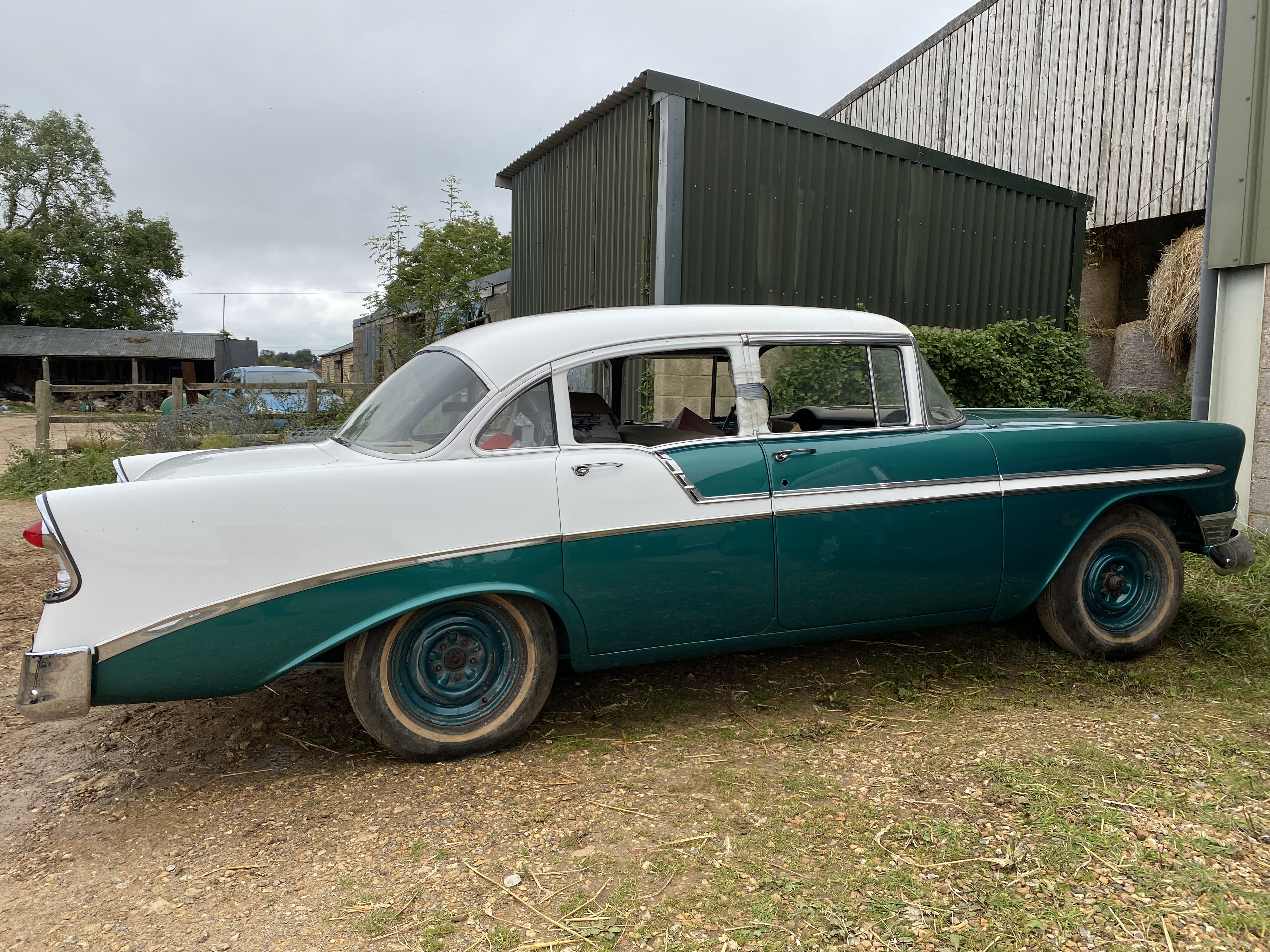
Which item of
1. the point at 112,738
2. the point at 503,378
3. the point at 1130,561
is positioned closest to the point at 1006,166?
the point at 1130,561

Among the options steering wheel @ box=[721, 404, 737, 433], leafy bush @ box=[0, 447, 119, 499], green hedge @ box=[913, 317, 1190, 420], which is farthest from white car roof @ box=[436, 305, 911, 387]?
leafy bush @ box=[0, 447, 119, 499]

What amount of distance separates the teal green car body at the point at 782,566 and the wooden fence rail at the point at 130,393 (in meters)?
9.03

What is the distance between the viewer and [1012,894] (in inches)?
92.9

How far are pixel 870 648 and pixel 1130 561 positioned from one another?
1354 mm

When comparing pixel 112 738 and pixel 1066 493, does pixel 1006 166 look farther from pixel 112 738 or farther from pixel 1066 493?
pixel 112 738

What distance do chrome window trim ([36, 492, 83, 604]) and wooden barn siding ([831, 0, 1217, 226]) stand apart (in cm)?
1310

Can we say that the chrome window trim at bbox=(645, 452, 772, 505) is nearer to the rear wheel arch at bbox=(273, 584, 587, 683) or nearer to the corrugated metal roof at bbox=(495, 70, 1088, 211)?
the rear wheel arch at bbox=(273, 584, 587, 683)

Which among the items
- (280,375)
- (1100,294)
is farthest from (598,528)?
(280,375)

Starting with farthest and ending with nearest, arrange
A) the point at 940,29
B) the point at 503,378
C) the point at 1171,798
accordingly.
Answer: the point at 940,29, the point at 503,378, the point at 1171,798

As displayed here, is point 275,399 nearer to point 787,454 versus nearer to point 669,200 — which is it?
point 669,200

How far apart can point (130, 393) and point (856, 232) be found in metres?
9.60

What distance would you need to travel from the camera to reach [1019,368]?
31.0 feet

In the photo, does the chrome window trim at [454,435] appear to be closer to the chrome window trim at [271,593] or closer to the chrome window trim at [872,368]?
the chrome window trim at [271,593]

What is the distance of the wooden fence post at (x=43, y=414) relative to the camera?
10.9 metres
